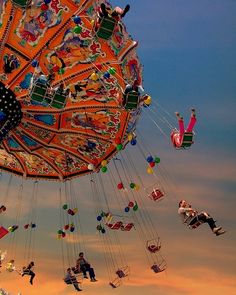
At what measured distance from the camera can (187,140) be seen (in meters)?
11.6

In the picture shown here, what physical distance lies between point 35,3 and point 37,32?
931mm

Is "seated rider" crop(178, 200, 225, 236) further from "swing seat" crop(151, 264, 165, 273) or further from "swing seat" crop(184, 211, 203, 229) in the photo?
"swing seat" crop(151, 264, 165, 273)

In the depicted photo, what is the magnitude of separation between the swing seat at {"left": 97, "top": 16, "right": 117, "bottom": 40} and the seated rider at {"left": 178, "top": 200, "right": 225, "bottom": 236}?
18.9 ft

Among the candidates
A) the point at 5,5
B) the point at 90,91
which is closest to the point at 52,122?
the point at 90,91

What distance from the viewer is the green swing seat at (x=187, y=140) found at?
11.5 meters

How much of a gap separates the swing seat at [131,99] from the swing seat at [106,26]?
156 cm

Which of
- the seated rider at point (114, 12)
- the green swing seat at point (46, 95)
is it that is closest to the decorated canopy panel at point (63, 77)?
the green swing seat at point (46, 95)

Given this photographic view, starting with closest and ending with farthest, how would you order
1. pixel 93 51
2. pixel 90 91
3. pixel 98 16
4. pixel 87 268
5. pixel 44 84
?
pixel 98 16 → pixel 44 84 → pixel 93 51 → pixel 90 91 → pixel 87 268

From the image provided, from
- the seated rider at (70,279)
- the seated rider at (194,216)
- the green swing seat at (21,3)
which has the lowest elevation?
the seated rider at (194,216)

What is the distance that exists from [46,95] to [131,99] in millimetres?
2360

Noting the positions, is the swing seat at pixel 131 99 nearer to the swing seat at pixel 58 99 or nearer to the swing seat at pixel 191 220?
the swing seat at pixel 58 99

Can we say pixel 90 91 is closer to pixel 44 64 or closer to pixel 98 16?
pixel 44 64

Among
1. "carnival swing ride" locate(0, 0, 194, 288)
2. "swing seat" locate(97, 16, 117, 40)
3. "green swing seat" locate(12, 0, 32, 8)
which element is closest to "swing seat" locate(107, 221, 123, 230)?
"carnival swing ride" locate(0, 0, 194, 288)

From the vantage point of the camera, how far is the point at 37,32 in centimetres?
1302
